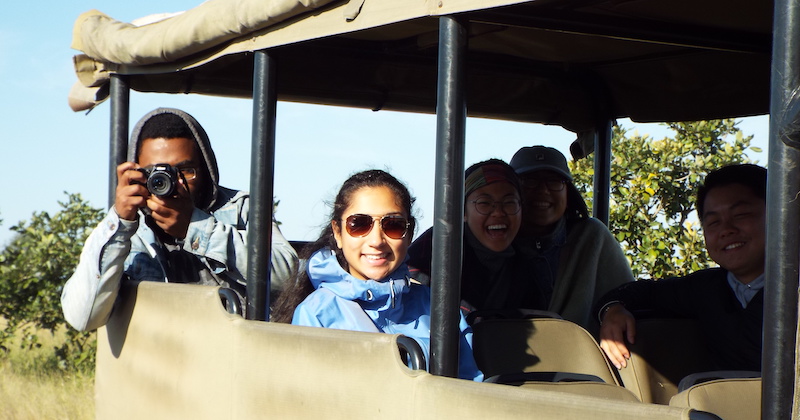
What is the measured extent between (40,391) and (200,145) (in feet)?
14.7

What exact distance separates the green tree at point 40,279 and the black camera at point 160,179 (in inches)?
214

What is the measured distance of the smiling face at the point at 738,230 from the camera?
2.89 m

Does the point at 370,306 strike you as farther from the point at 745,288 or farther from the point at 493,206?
the point at 745,288

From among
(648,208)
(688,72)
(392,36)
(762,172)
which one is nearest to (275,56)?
(392,36)

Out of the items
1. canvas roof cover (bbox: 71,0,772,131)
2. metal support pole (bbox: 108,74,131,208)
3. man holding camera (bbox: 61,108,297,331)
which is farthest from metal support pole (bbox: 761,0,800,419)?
metal support pole (bbox: 108,74,131,208)

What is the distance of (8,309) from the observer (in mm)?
8227

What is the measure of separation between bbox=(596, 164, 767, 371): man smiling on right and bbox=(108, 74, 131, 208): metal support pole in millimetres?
1898

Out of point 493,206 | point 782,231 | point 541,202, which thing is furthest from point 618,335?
point 782,231

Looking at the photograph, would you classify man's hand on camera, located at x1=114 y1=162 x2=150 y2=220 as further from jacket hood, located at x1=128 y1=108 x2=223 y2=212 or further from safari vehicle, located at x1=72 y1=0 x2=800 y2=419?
jacket hood, located at x1=128 y1=108 x2=223 y2=212

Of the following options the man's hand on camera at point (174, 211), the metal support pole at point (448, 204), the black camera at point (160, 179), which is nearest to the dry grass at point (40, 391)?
the man's hand on camera at point (174, 211)

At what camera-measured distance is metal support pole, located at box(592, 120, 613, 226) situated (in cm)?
453

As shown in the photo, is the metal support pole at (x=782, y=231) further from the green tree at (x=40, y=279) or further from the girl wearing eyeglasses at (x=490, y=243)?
the green tree at (x=40, y=279)

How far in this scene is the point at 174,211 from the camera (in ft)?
10.8

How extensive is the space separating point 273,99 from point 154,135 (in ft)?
3.19
